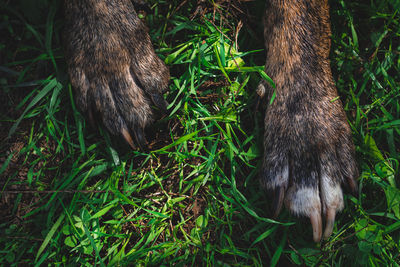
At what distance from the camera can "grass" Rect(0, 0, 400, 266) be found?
229cm

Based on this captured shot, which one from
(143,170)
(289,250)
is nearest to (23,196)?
(143,170)

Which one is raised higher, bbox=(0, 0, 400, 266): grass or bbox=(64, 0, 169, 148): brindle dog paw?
bbox=(64, 0, 169, 148): brindle dog paw

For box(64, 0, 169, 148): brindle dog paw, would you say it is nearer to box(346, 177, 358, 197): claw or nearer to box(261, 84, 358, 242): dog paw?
box(261, 84, 358, 242): dog paw

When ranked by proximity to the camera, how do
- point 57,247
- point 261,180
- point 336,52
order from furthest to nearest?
1. point 336,52
2. point 57,247
3. point 261,180

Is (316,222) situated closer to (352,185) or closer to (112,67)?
(352,185)

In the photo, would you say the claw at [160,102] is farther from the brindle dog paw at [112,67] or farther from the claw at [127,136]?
the claw at [127,136]

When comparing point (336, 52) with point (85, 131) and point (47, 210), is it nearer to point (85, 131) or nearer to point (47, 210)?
point (85, 131)

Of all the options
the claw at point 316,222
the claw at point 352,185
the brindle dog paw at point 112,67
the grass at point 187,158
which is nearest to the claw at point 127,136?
the brindle dog paw at point 112,67

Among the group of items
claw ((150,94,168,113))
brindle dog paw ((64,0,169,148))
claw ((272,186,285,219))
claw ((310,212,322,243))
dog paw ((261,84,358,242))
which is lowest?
claw ((310,212,322,243))

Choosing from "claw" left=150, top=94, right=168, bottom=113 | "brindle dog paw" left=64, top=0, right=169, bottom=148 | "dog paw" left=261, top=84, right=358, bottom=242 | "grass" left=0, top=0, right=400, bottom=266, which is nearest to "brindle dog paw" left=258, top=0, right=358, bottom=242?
"dog paw" left=261, top=84, right=358, bottom=242

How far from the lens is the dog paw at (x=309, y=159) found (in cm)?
199

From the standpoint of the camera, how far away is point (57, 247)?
231cm

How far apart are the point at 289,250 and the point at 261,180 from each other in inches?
21.6

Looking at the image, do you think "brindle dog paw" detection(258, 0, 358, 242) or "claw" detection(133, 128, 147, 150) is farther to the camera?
"claw" detection(133, 128, 147, 150)
